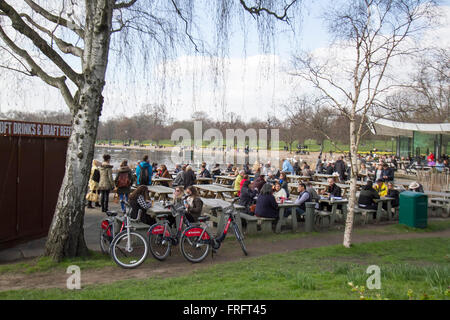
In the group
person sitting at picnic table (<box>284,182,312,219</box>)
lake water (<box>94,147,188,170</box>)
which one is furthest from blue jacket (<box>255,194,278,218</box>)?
lake water (<box>94,147,188,170</box>)

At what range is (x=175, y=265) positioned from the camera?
7441mm

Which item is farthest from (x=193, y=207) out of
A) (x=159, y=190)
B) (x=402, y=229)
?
(x=402, y=229)

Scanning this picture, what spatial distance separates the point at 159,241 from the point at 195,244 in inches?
26.3

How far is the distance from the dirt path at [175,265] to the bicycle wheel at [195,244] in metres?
0.15

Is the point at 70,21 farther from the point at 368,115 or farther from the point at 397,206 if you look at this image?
the point at 397,206

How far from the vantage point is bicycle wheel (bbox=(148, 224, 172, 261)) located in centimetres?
763

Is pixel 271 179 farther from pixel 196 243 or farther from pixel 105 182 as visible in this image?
pixel 196 243

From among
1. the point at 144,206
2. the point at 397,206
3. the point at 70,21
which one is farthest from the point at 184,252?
the point at 397,206

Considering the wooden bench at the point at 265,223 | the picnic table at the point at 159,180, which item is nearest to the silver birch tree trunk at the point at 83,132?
the wooden bench at the point at 265,223

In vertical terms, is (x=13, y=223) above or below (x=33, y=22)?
below

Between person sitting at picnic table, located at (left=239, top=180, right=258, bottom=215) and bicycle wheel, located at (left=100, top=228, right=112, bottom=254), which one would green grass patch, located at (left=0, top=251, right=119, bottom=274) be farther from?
person sitting at picnic table, located at (left=239, top=180, right=258, bottom=215)
